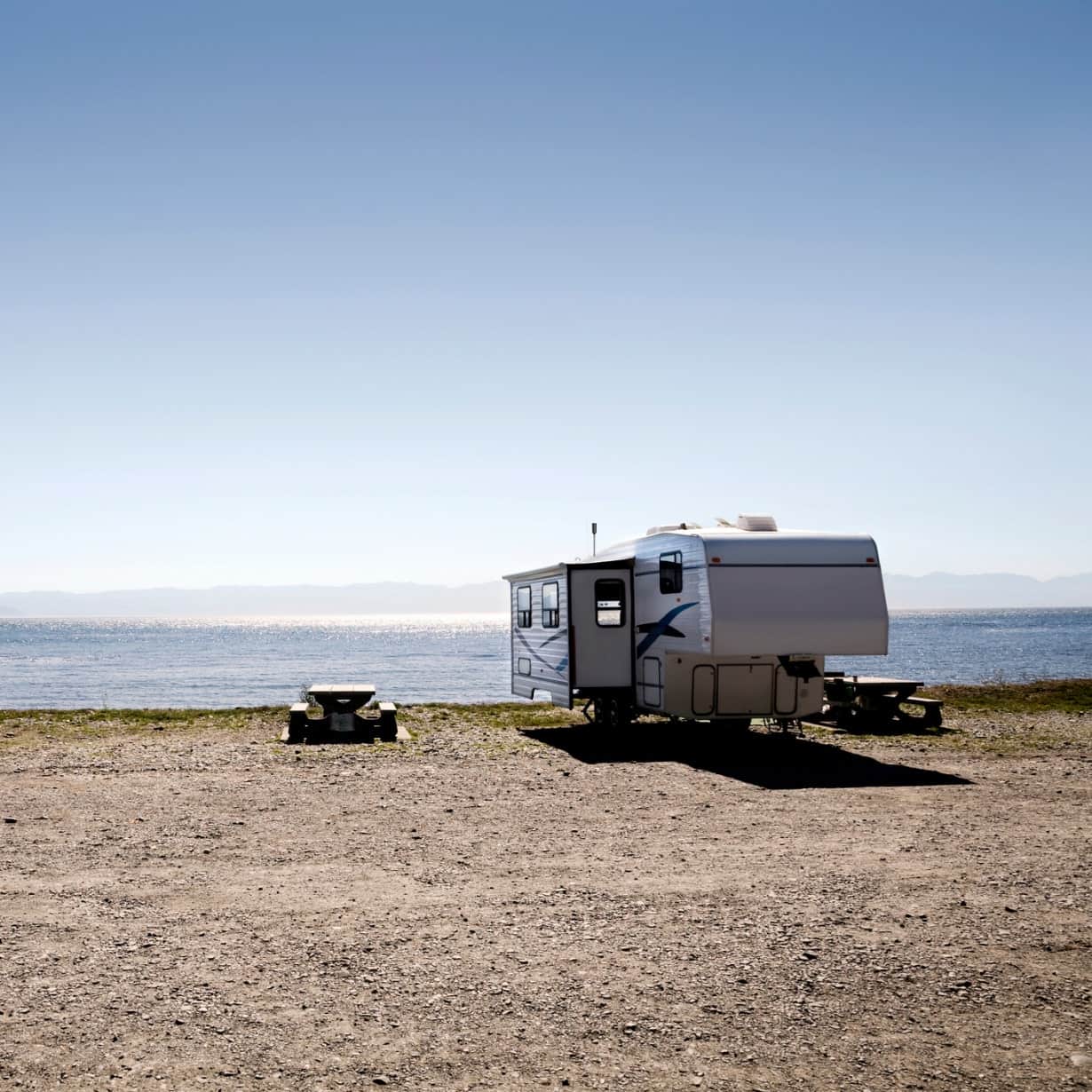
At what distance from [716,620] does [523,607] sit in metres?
6.58

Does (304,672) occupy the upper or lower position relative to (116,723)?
lower

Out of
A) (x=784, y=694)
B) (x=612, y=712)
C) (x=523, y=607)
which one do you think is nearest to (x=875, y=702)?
(x=784, y=694)

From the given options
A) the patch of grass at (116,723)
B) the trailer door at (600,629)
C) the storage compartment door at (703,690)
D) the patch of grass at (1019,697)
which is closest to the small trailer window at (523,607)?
the trailer door at (600,629)

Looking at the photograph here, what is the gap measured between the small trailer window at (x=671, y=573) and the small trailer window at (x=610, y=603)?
1362 millimetres

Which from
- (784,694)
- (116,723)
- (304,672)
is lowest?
(304,672)

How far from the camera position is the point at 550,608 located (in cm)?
1995

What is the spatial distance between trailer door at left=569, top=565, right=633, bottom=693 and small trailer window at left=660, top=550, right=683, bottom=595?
1.34 metres

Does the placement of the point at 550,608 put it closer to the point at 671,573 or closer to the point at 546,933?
the point at 671,573

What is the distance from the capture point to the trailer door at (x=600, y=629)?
1881 centimetres

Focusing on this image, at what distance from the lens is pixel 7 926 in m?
7.16

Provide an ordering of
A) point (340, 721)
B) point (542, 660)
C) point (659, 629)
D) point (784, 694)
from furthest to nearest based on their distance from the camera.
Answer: point (542, 660) < point (340, 721) < point (659, 629) < point (784, 694)

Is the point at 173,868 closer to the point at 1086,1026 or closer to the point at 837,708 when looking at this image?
the point at 1086,1026

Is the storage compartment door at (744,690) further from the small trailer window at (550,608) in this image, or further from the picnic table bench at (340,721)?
the picnic table bench at (340,721)

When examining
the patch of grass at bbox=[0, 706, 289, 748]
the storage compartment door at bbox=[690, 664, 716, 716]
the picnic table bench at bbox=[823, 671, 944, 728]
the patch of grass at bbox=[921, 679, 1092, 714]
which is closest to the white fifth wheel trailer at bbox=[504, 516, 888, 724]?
the storage compartment door at bbox=[690, 664, 716, 716]
